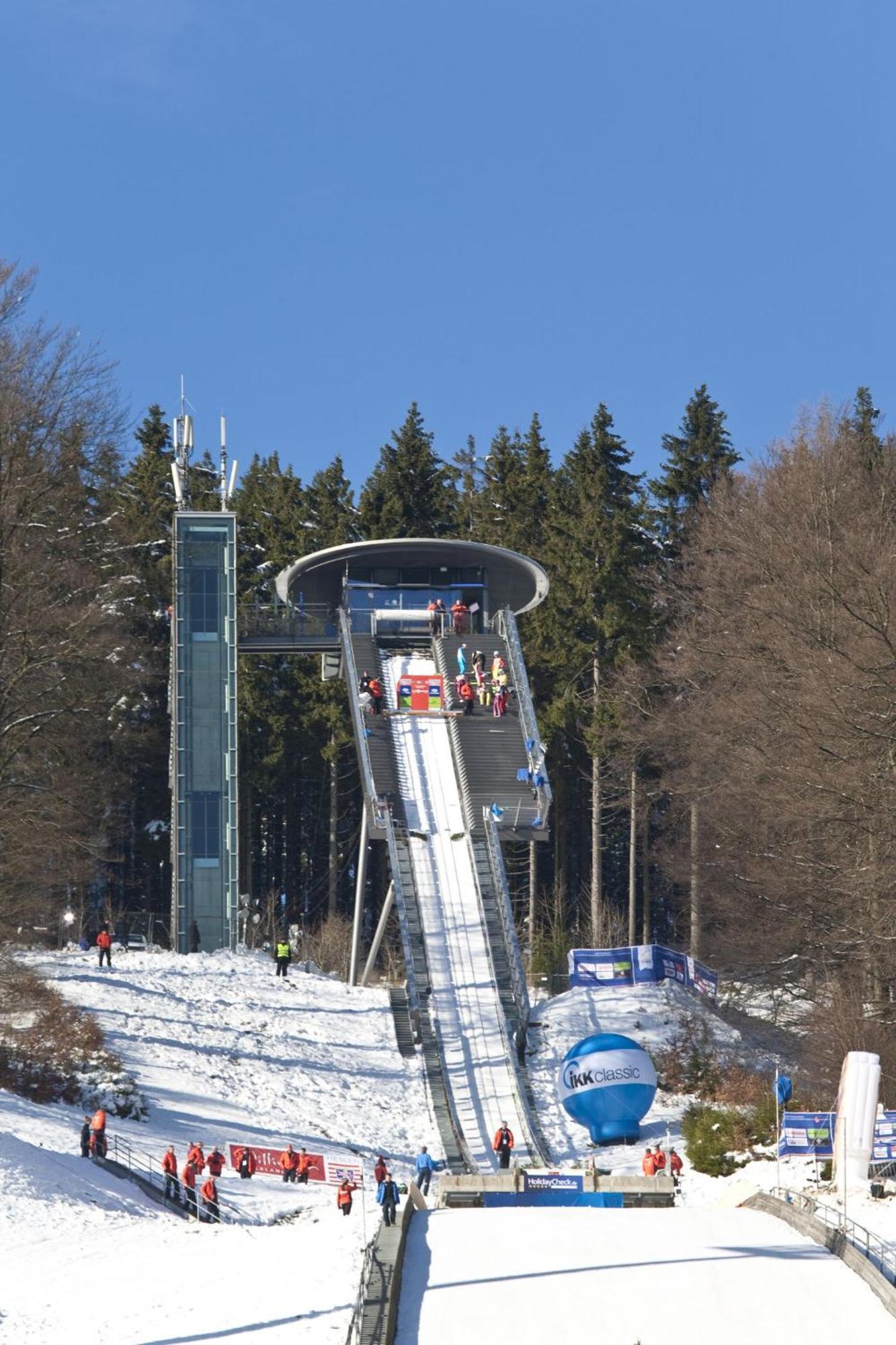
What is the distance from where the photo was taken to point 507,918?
42.7 m

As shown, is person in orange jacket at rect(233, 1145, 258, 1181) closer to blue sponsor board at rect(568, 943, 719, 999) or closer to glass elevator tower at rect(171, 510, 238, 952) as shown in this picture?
blue sponsor board at rect(568, 943, 719, 999)

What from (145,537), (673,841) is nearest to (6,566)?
(145,537)

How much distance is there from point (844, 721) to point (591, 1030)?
8168mm

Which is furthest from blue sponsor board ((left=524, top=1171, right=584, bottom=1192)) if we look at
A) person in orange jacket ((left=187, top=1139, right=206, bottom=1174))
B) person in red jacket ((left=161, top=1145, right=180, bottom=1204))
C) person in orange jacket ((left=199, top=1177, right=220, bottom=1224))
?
person in red jacket ((left=161, top=1145, right=180, bottom=1204))

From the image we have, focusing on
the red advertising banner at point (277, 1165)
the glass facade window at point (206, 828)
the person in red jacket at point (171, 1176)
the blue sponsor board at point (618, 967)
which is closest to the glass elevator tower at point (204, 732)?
the glass facade window at point (206, 828)

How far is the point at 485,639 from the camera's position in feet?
177

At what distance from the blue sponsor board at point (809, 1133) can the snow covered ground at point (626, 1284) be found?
13.1 ft

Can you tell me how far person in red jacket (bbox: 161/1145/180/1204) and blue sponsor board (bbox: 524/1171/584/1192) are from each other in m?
5.31

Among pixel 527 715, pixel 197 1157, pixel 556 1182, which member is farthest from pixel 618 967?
pixel 197 1157

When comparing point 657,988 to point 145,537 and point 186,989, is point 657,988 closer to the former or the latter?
point 186,989

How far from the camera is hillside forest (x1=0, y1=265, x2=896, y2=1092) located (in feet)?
132

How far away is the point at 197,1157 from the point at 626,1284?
32.1ft

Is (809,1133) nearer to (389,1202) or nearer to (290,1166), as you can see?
(290,1166)

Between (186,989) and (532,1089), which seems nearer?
(532,1089)
